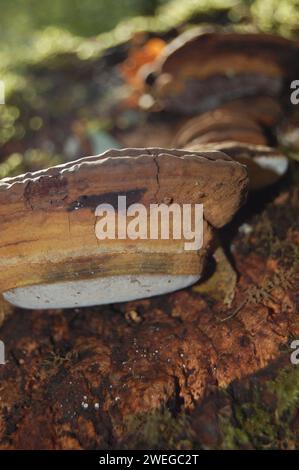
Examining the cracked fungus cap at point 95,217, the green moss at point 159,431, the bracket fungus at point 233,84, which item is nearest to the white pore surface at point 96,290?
the cracked fungus cap at point 95,217

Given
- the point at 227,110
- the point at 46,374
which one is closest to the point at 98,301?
the point at 46,374

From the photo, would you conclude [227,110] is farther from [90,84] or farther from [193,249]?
[90,84]

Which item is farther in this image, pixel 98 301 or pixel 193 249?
pixel 98 301

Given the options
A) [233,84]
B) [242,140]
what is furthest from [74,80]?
[242,140]

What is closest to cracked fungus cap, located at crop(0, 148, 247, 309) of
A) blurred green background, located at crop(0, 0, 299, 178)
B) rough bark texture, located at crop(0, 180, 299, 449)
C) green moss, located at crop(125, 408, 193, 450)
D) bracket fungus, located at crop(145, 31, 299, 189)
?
rough bark texture, located at crop(0, 180, 299, 449)

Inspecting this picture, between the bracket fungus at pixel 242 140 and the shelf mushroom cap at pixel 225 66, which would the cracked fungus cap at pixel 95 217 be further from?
the shelf mushroom cap at pixel 225 66

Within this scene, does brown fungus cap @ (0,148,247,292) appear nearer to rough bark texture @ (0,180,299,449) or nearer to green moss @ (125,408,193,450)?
rough bark texture @ (0,180,299,449)

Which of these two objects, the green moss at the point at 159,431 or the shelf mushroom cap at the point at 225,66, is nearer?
the green moss at the point at 159,431
